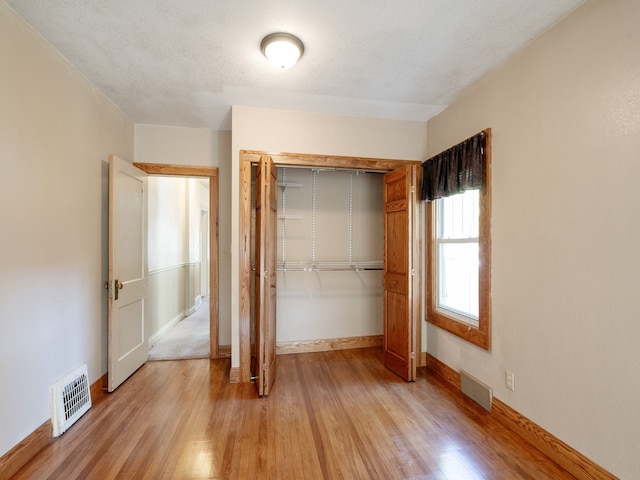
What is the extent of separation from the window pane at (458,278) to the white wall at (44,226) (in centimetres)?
325

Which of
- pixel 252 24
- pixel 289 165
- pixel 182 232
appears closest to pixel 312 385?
pixel 289 165

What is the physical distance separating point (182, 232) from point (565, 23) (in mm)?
5538

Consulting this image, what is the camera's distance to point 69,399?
2.03 meters

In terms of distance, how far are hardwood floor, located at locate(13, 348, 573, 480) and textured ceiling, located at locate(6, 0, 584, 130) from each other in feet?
8.74

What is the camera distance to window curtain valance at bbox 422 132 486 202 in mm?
2270

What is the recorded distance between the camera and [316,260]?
3.55m

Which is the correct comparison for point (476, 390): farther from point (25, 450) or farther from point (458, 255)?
point (25, 450)

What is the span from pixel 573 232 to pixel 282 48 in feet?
6.96

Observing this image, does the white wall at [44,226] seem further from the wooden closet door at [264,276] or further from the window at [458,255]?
the window at [458,255]

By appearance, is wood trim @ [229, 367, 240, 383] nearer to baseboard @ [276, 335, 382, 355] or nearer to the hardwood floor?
the hardwood floor

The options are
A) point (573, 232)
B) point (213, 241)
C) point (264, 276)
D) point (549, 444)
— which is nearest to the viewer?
point (573, 232)

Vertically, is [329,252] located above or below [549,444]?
above

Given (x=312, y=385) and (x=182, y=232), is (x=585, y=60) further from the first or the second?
(x=182, y=232)

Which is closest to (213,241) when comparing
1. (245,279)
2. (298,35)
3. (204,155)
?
(245,279)
